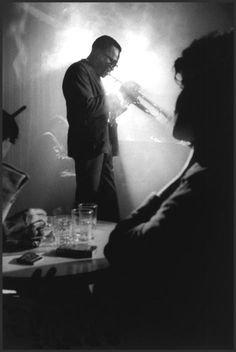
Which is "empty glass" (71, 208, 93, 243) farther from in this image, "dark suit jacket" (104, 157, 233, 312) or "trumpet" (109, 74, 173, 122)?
"trumpet" (109, 74, 173, 122)

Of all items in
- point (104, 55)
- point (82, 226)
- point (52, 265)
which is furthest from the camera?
point (104, 55)

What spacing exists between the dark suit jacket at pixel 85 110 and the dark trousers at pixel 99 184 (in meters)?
0.04

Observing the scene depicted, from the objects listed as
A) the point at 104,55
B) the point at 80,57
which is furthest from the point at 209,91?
the point at 80,57

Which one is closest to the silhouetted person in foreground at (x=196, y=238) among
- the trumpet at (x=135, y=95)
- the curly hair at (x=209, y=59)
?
the curly hair at (x=209, y=59)

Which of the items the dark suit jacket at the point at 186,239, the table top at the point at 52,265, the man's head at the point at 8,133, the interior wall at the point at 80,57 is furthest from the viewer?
the man's head at the point at 8,133

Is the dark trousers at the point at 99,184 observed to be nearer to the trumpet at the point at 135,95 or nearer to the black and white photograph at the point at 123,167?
the black and white photograph at the point at 123,167

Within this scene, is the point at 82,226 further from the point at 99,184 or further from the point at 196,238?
the point at 196,238

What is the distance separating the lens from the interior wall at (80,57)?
1.69m

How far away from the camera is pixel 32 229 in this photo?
1562 mm

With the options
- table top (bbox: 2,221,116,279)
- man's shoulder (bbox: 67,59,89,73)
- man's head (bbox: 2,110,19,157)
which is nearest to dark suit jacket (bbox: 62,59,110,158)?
man's shoulder (bbox: 67,59,89,73)

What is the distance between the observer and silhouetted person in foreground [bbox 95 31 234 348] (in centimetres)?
160

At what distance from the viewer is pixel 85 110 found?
175cm

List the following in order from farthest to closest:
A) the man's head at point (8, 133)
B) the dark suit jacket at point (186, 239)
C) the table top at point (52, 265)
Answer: the man's head at point (8, 133)
the dark suit jacket at point (186, 239)
the table top at point (52, 265)

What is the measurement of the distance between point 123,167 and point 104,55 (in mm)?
529
